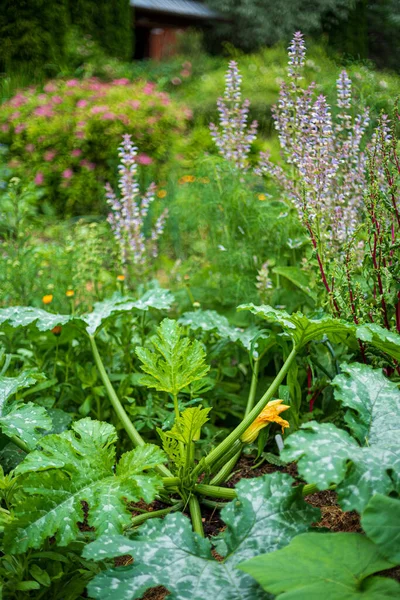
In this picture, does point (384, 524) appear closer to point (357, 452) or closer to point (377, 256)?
point (357, 452)

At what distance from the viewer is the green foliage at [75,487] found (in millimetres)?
1479

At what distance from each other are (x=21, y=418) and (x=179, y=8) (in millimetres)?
19218

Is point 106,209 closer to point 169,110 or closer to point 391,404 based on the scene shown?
point 169,110

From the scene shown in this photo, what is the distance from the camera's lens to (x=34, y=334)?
2482 mm

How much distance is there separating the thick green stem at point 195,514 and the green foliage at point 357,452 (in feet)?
1.55

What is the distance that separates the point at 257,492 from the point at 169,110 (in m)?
6.39

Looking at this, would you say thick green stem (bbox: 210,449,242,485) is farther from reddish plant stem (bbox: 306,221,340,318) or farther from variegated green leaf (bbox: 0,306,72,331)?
variegated green leaf (bbox: 0,306,72,331)

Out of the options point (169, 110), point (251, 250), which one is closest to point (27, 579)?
point (251, 250)

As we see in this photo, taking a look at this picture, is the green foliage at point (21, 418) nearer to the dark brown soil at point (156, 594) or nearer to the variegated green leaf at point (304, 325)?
the dark brown soil at point (156, 594)

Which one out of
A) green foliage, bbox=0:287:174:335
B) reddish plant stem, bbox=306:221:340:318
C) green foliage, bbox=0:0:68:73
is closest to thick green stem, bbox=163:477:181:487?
green foliage, bbox=0:287:174:335

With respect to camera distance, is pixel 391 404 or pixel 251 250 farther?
pixel 251 250

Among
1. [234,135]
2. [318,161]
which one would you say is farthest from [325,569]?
[234,135]

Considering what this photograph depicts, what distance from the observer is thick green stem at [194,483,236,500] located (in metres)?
1.86

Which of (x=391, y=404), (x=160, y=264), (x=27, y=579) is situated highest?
(x=391, y=404)
